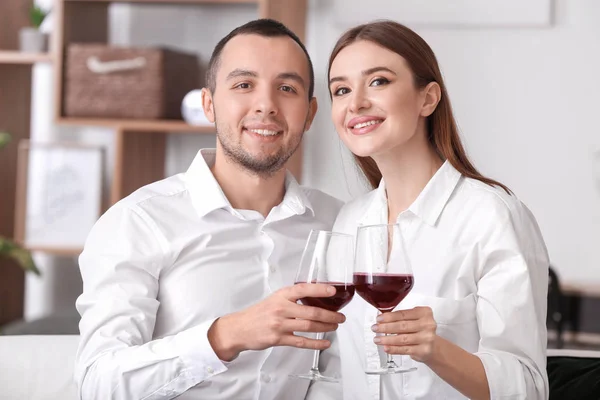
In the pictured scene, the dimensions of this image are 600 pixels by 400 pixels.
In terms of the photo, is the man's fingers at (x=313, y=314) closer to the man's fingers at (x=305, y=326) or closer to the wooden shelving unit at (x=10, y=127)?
the man's fingers at (x=305, y=326)

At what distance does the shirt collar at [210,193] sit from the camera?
192cm

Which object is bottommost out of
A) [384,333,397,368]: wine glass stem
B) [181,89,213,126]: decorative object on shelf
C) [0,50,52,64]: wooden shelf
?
[384,333,397,368]: wine glass stem

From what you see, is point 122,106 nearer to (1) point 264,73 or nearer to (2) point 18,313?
(2) point 18,313

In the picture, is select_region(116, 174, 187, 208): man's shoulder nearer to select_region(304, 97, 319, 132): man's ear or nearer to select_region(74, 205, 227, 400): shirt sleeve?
select_region(74, 205, 227, 400): shirt sleeve

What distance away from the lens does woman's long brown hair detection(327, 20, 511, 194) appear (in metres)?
1.78

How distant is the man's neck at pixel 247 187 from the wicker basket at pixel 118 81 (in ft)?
5.27

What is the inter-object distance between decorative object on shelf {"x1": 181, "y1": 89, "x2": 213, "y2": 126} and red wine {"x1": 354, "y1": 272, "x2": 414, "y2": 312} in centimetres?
226

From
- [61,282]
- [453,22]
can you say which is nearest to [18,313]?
[61,282]

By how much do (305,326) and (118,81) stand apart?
239 cm

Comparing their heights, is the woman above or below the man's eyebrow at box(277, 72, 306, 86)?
below

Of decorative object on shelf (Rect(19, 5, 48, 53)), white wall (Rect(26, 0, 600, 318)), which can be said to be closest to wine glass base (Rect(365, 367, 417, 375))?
white wall (Rect(26, 0, 600, 318))

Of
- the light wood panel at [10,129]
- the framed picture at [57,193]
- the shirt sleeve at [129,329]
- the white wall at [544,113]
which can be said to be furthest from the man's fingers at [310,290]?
the light wood panel at [10,129]

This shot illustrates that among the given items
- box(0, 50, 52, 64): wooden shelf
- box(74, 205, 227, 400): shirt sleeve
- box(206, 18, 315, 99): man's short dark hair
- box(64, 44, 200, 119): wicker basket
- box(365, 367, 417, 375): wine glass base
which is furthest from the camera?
box(0, 50, 52, 64): wooden shelf

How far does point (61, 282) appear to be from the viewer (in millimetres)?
4172
